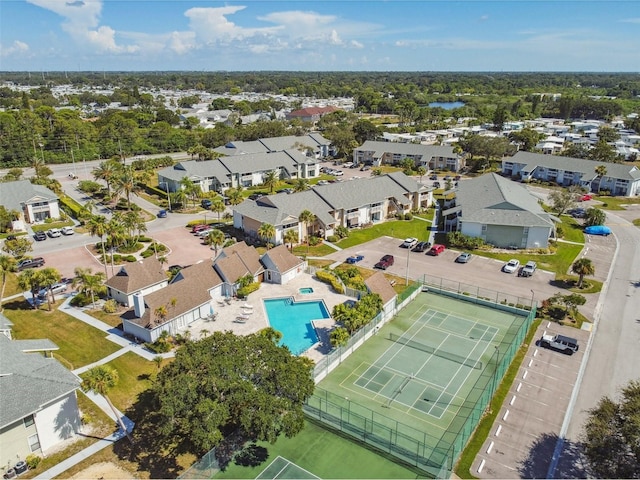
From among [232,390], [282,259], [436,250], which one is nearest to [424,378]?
[232,390]

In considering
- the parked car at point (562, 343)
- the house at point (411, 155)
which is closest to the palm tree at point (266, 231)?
the parked car at point (562, 343)

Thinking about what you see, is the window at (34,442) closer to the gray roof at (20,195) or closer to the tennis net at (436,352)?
the tennis net at (436,352)

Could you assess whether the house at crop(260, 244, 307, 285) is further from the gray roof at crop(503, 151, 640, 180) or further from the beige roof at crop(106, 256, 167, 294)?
the gray roof at crop(503, 151, 640, 180)

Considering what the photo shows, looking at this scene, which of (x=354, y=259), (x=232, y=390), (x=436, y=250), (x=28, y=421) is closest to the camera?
(x=232, y=390)

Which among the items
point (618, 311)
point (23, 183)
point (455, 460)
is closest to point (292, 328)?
point (455, 460)

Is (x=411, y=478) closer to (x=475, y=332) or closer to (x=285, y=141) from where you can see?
(x=475, y=332)

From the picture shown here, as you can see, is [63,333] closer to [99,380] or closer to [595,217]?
→ [99,380]

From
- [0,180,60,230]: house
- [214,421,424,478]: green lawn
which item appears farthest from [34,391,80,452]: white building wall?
[0,180,60,230]: house
